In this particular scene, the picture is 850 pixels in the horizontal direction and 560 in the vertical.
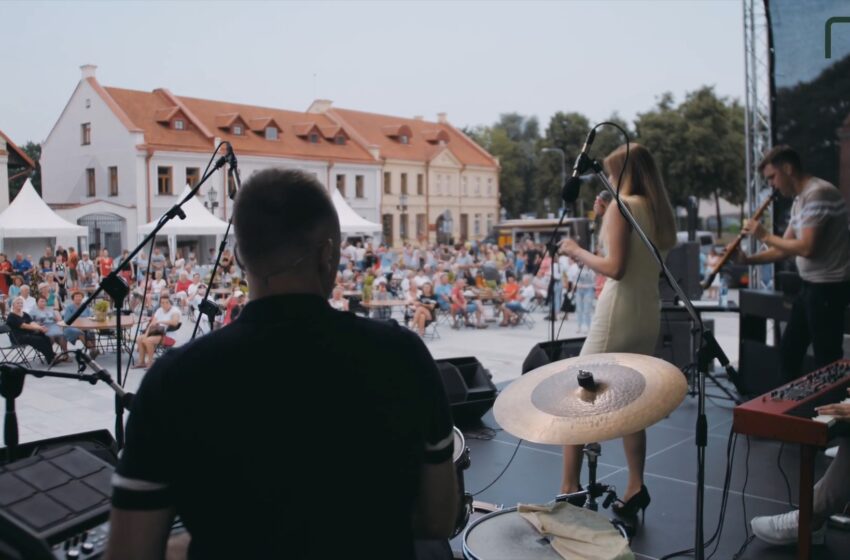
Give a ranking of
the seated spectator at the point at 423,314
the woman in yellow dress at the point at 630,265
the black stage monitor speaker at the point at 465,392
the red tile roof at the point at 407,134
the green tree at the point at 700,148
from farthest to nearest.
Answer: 1. the red tile roof at the point at 407,134
2. the green tree at the point at 700,148
3. the seated spectator at the point at 423,314
4. the black stage monitor speaker at the point at 465,392
5. the woman in yellow dress at the point at 630,265

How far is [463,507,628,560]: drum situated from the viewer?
89.9 inches

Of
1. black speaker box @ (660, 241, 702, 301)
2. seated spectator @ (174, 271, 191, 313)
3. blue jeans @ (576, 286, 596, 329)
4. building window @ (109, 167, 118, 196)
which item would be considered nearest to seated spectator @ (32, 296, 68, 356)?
seated spectator @ (174, 271, 191, 313)

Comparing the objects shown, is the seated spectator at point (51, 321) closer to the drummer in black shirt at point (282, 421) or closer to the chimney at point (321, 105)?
the drummer in black shirt at point (282, 421)

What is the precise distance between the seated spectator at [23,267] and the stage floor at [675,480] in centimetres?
1033

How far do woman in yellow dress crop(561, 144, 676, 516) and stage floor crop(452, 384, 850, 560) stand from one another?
56 centimetres

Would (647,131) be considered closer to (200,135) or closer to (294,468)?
(200,135)

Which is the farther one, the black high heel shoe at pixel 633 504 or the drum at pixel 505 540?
the black high heel shoe at pixel 633 504

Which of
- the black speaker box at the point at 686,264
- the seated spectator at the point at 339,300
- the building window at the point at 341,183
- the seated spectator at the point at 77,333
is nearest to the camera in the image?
the black speaker box at the point at 686,264

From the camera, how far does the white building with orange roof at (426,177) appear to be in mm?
35875

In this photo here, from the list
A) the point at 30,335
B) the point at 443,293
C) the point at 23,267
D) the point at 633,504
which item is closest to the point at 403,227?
the point at 443,293

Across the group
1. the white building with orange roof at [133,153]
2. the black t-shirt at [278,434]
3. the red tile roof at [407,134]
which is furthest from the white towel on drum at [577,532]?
the red tile roof at [407,134]

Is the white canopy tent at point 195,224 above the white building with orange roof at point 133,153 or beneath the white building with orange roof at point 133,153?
beneath

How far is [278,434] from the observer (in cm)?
120

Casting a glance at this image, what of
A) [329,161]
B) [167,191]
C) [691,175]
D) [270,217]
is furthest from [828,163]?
[691,175]
